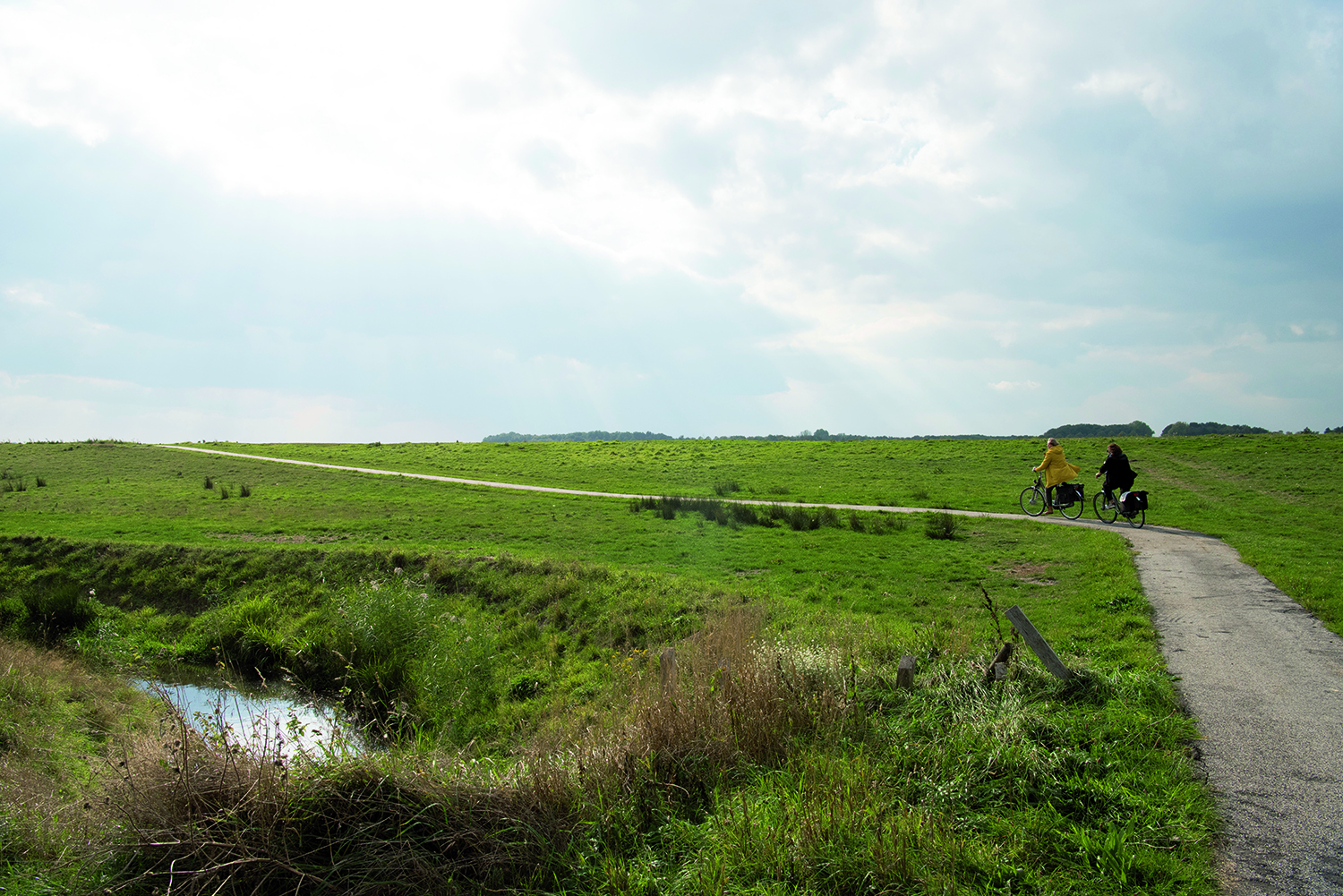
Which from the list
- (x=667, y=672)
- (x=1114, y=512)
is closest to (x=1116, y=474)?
(x=1114, y=512)

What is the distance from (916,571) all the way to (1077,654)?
25.4 ft

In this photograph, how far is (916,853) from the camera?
5.10 metres

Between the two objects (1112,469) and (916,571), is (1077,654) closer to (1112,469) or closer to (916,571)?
(916,571)

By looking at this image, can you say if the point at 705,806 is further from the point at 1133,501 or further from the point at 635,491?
the point at 635,491

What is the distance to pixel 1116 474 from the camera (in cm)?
2222

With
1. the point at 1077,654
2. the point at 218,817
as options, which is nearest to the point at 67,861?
the point at 218,817

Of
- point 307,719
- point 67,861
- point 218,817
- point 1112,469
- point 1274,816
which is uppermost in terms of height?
point 1112,469

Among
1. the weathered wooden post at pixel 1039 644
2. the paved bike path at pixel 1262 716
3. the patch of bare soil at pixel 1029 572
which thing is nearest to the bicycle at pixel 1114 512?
the patch of bare soil at pixel 1029 572

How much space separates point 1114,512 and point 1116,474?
5.10ft

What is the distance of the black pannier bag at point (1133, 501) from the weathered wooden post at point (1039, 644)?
16.6m

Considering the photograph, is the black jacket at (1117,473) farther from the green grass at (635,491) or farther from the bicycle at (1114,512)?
the green grass at (635,491)

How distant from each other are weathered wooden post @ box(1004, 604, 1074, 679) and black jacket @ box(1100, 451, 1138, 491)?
17.2m

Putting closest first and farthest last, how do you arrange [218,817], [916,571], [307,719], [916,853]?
[916,853], [218,817], [307,719], [916,571]

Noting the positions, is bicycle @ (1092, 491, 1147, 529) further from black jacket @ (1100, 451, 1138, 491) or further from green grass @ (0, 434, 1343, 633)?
green grass @ (0, 434, 1343, 633)
